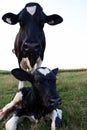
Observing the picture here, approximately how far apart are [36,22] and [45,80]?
3.48m

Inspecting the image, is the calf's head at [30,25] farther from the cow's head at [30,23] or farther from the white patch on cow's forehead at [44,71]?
the white patch on cow's forehead at [44,71]

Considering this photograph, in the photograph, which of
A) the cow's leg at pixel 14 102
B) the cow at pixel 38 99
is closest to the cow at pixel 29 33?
the cow's leg at pixel 14 102

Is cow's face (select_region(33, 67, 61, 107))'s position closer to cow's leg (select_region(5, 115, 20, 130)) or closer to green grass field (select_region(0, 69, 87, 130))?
green grass field (select_region(0, 69, 87, 130))

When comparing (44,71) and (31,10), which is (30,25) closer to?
(31,10)

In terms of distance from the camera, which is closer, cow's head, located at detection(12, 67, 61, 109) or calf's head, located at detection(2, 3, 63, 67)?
cow's head, located at detection(12, 67, 61, 109)

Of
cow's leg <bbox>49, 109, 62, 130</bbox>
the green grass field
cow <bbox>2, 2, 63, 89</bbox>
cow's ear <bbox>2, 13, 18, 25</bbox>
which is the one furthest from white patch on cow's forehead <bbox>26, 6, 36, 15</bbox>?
cow's leg <bbox>49, 109, 62, 130</bbox>

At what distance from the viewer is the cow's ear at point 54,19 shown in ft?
34.9

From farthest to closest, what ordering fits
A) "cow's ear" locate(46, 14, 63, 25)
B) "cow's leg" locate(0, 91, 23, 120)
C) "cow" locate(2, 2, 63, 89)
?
"cow's ear" locate(46, 14, 63, 25), "cow" locate(2, 2, 63, 89), "cow's leg" locate(0, 91, 23, 120)

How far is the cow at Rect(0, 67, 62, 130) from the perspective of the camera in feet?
21.7

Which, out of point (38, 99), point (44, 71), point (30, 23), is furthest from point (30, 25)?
point (38, 99)

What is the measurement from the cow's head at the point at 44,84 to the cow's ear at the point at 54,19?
12.1 ft

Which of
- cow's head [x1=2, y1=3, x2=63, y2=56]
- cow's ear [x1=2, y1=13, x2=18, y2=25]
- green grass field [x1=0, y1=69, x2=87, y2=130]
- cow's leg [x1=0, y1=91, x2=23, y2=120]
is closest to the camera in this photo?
green grass field [x1=0, y1=69, x2=87, y2=130]

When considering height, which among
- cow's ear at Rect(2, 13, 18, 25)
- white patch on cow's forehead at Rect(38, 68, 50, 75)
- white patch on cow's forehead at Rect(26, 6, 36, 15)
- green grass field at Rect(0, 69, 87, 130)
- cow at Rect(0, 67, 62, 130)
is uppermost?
white patch on cow's forehead at Rect(26, 6, 36, 15)

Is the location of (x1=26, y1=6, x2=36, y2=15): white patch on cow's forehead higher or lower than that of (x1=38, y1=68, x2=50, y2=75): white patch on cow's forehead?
higher
